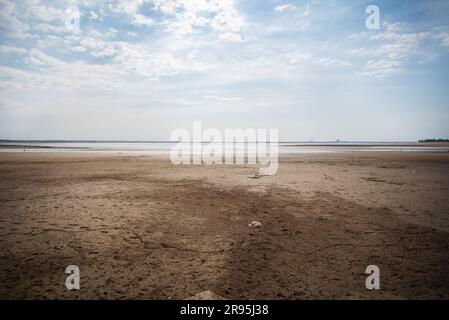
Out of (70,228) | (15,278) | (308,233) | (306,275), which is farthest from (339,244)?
(70,228)

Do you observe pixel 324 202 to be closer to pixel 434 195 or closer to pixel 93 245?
pixel 434 195

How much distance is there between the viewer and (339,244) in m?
5.45

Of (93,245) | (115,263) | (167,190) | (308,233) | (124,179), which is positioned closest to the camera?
(115,263)

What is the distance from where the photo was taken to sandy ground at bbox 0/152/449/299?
393 cm

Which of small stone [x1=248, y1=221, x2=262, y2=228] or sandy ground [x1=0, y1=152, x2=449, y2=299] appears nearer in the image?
sandy ground [x1=0, y1=152, x2=449, y2=299]

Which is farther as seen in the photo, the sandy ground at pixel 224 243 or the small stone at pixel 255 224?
the small stone at pixel 255 224

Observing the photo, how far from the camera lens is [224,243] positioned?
559 centimetres

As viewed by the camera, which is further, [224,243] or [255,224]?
[255,224]

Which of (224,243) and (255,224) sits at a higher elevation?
(255,224)

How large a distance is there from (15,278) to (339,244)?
6319mm

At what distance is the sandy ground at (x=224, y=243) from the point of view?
3928mm
